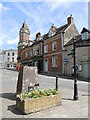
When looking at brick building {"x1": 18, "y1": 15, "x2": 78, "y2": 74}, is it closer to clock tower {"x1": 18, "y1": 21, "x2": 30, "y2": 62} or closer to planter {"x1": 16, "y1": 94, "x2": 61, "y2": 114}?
clock tower {"x1": 18, "y1": 21, "x2": 30, "y2": 62}

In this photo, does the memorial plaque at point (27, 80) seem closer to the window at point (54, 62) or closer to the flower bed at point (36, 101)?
the flower bed at point (36, 101)

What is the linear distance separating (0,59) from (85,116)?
73.7m

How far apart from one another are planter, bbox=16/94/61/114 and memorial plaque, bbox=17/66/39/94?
142 centimetres

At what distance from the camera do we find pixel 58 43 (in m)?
24.9

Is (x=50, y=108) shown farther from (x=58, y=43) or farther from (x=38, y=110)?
(x=58, y=43)

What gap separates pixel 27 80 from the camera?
6.56 meters

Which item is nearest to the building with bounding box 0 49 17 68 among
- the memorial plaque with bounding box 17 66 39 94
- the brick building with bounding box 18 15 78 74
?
the brick building with bounding box 18 15 78 74

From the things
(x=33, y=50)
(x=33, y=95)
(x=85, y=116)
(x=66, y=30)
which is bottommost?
(x=85, y=116)

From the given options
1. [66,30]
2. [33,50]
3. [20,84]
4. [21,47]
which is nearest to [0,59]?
[21,47]

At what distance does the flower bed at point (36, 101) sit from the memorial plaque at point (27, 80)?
4.39 feet

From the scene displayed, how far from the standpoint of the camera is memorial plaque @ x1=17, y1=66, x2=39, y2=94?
21.1 ft

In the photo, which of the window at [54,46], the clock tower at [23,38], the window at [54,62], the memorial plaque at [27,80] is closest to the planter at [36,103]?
the memorial plaque at [27,80]

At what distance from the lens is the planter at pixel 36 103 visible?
4.62 meters

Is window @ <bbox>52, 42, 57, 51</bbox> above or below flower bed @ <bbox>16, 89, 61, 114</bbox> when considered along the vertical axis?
above
